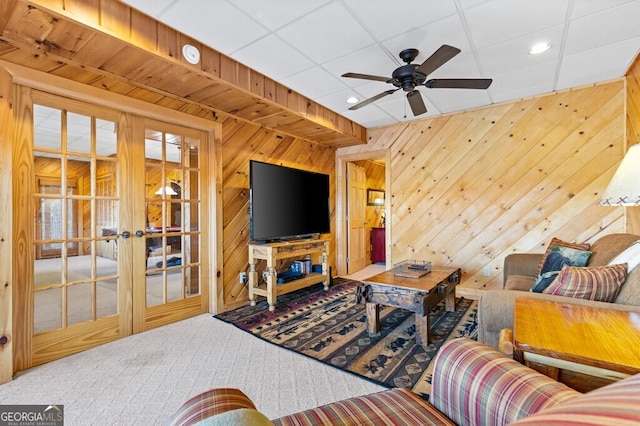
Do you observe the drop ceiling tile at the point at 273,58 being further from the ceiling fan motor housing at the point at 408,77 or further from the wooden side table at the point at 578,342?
the wooden side table at the point at 578,342

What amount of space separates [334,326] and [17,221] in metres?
2.66

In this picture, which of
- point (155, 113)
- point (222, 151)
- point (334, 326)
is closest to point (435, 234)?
point (334, 326)

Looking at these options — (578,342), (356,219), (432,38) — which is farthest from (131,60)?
(356,219)

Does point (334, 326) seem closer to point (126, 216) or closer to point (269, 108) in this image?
point (126, 216)

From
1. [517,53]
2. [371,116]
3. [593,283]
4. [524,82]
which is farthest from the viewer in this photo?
[371,116]

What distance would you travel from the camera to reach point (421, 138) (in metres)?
4.30

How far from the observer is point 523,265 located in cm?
290

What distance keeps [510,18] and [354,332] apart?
280 centimetres

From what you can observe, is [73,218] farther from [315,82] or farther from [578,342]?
[578,342]

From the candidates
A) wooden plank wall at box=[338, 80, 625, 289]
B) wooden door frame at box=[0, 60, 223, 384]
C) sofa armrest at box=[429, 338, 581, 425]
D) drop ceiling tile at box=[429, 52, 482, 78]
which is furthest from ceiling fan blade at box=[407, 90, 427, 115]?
wooden door frame at box=[0, 60, 223, 384]

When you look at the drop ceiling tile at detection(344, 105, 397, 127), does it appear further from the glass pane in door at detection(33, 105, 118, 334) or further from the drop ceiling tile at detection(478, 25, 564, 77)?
the glass pane in door at detection(33, 105, 118, 334)

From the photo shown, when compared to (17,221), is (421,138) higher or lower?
higher

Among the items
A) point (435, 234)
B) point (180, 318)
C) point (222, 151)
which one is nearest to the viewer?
point (180, 318)

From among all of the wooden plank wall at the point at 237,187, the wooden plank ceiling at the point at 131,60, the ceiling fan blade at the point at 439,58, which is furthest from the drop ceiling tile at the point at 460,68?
the wooden plank wall at the point at 237,187
